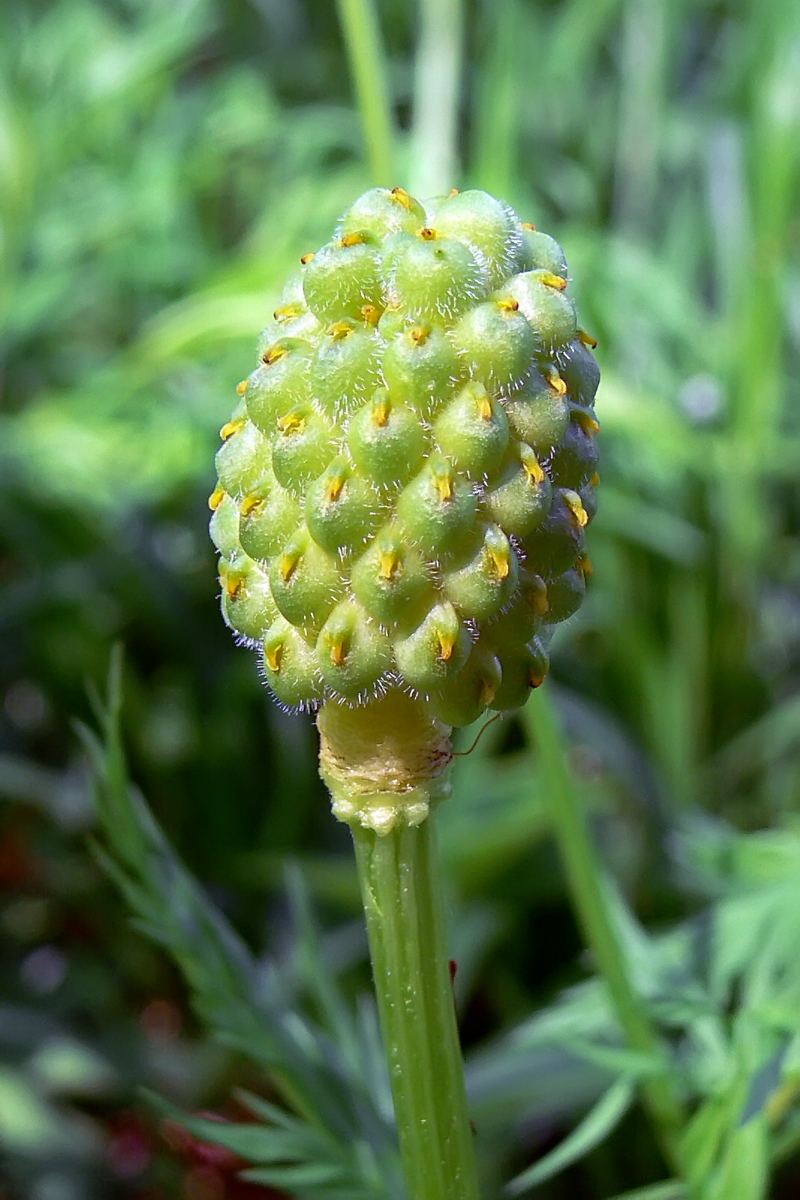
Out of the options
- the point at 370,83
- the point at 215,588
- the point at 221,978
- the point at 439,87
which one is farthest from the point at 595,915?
the point at 439,87

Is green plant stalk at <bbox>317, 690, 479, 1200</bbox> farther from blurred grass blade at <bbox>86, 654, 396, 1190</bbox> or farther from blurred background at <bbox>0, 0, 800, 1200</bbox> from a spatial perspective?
blurred background at <bbox>0, 0, 800, 1200</bbox>

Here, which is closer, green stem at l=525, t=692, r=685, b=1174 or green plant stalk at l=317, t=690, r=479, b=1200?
green plant stalk at l=317, t=690, r=479, b=1200

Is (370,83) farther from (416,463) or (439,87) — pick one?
(439,87)

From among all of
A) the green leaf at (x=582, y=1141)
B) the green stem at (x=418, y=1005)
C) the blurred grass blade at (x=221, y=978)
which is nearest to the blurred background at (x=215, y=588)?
the green leaf at (x=582, y=1141)

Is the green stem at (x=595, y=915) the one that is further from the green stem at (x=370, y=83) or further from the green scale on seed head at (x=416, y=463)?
the green stem at (x=370, y=83)

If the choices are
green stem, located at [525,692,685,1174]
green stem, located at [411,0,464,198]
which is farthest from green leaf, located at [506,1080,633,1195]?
green stem, located at [411,0,464,198]
